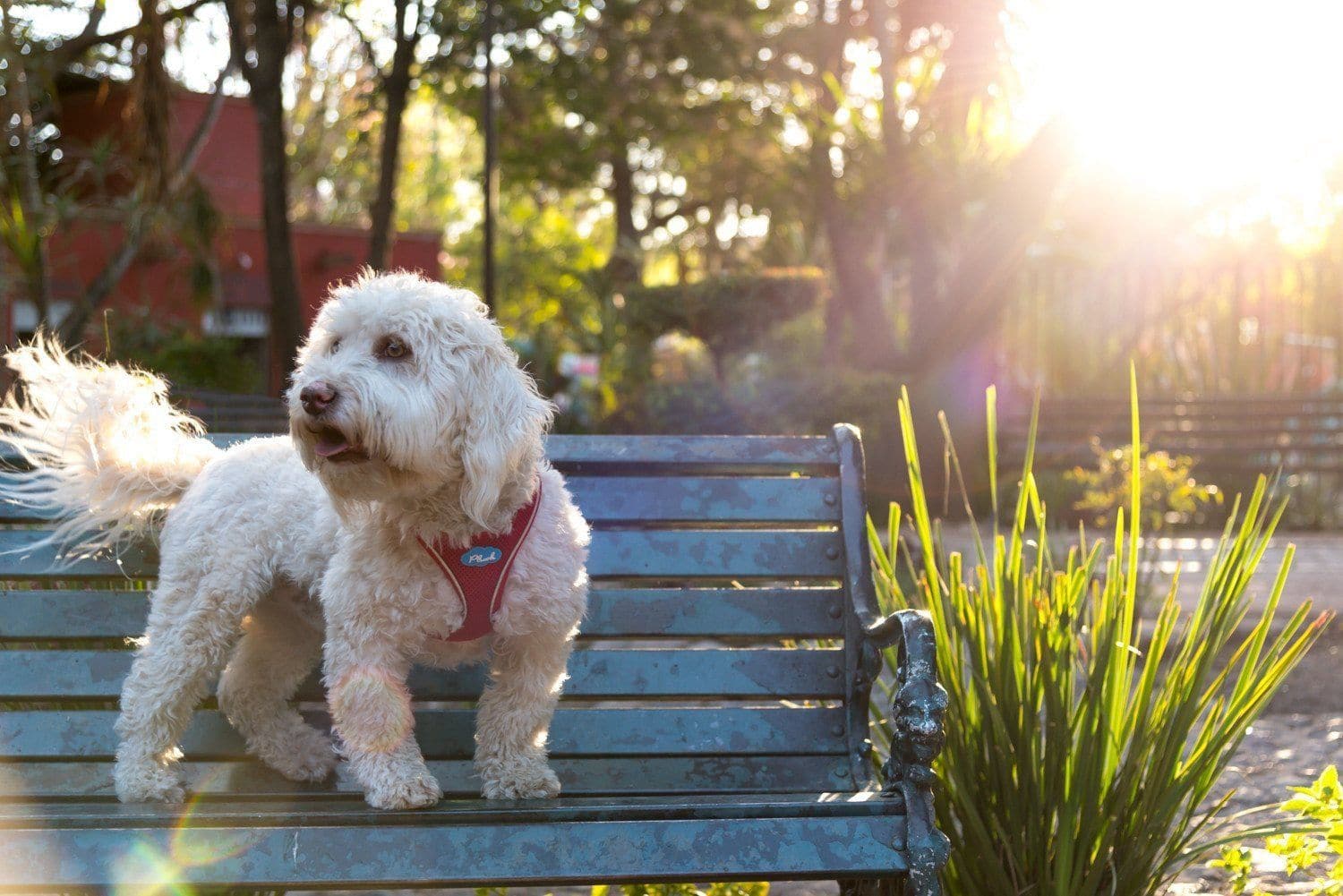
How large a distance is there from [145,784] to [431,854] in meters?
0.85

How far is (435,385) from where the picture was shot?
262 cm

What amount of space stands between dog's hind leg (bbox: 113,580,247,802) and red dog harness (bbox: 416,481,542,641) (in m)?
0.54

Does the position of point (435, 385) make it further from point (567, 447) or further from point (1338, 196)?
point (1338, 196)

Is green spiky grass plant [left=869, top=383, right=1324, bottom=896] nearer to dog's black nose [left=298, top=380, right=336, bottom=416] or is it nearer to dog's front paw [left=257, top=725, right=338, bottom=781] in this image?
dog's black nose [left=298, top=380, right=336, bottom=416]

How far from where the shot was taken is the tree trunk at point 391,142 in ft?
45.2

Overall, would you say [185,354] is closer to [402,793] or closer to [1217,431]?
[1217,431]

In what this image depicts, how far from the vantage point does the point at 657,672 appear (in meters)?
3.33

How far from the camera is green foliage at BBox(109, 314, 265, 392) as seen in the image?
12.4 metres

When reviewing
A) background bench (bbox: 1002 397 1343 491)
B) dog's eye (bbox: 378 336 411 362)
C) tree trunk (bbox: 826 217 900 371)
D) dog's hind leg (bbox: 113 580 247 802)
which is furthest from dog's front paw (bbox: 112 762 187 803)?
tree trunk (bbox: 826 217 900 371)

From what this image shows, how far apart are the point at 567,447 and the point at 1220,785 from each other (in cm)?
281

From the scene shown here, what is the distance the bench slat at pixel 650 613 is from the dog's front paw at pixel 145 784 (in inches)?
18.7

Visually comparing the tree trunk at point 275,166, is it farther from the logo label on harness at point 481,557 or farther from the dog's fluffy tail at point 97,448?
the logo label on harness at point 481,557

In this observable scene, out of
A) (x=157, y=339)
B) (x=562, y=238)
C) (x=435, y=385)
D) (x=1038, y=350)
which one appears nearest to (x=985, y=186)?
(x=1038, y=350)

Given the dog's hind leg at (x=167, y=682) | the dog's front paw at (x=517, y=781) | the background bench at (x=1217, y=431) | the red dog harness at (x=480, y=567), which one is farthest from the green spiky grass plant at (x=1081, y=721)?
the background bench at (x=1217, y=431)
